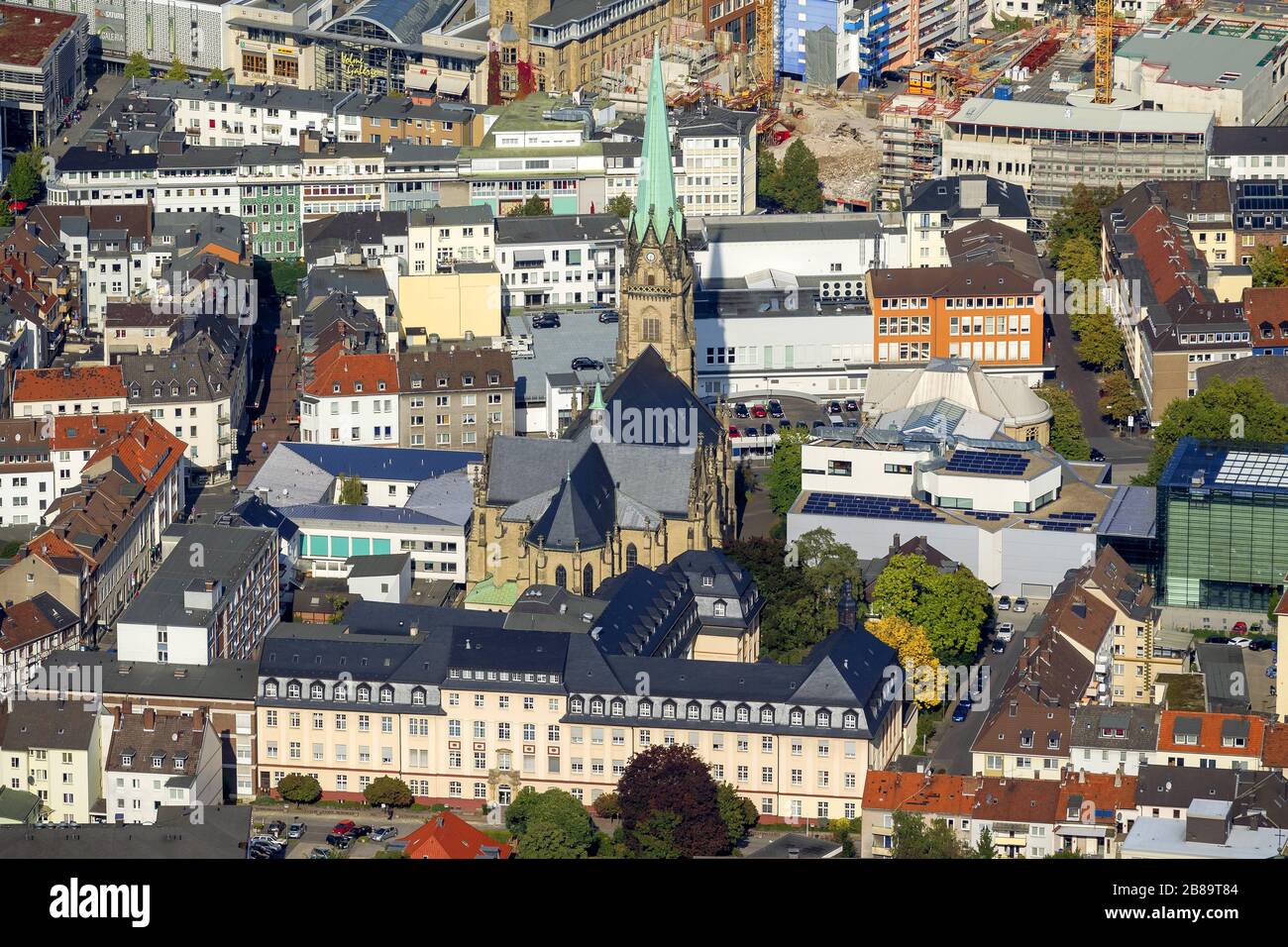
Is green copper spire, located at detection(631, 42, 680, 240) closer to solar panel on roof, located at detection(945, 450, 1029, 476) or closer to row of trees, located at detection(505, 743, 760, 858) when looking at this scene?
solar panel on roof, located at detection(945, 450, 1029, 476)

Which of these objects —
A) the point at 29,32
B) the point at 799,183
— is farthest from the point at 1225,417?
the point at 29,32

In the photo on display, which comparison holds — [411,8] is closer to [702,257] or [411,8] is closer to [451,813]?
[702,257]

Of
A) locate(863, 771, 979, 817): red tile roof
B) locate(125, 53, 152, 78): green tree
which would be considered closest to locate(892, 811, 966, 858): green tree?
locate(863, 771, 979, 817): red tile roof

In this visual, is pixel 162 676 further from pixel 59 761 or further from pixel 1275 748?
pixel 1275 748

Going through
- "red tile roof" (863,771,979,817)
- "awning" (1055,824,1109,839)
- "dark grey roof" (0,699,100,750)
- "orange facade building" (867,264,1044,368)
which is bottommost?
"awning" (1055,824,1109,839)
